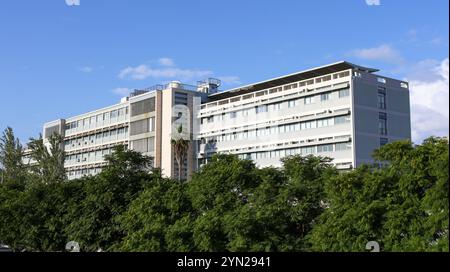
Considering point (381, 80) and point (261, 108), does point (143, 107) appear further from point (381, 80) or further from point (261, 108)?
point (381, 80)

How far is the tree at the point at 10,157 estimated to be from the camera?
4453 cm

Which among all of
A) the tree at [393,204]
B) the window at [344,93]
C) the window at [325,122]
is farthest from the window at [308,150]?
the tree at [393,204]

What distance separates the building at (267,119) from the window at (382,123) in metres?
0.10

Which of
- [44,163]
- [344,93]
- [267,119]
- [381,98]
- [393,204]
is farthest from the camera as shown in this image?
[267,119]

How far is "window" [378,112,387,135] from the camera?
51.4 metres

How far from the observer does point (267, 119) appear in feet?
187

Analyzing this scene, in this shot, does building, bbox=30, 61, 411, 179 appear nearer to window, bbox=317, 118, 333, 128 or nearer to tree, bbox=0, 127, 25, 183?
window, bbox=317, 118, 333, 128

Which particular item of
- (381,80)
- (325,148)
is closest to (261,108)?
(325,148)

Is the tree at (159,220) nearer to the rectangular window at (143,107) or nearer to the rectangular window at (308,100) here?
the rectangular window at (308,100)

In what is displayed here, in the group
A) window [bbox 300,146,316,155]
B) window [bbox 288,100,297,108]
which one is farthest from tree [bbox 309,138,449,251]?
window [bbox 288,100,297,108]

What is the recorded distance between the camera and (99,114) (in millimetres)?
73625

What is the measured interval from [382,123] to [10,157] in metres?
33.6

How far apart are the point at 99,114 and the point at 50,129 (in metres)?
14.0

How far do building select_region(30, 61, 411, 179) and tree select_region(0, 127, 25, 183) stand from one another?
62.6 ft
